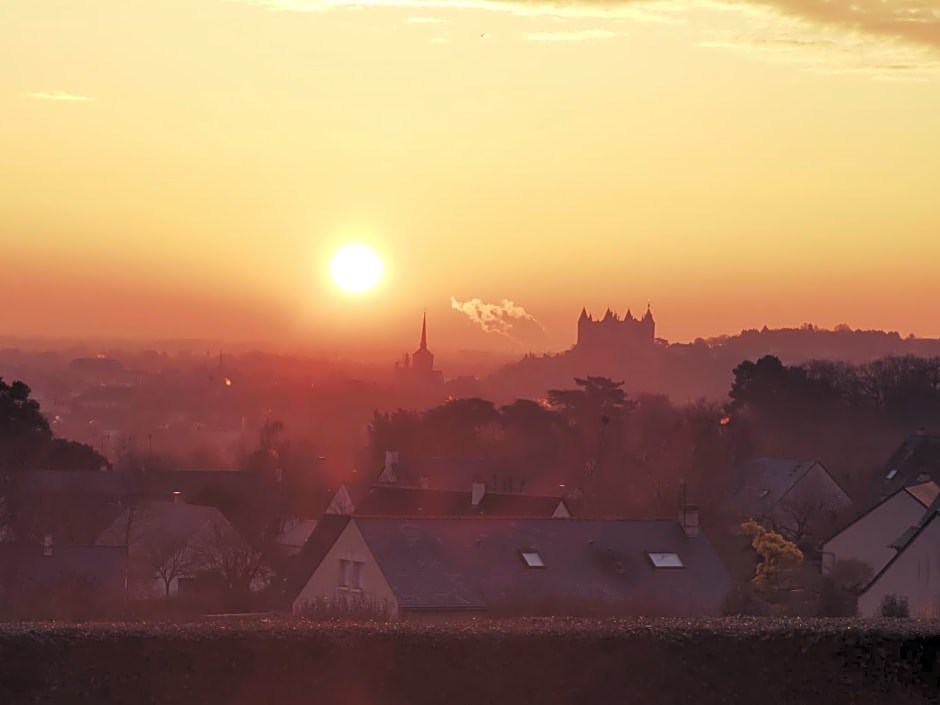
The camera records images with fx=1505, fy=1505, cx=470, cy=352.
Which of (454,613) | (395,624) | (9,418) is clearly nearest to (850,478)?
(9,418)

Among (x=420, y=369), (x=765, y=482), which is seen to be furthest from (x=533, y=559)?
(x=420, y=369)

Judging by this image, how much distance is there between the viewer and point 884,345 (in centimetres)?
12850

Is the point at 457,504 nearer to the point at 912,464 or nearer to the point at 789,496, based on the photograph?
the point at 789,496

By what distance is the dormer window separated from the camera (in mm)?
34125

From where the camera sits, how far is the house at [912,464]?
206ft

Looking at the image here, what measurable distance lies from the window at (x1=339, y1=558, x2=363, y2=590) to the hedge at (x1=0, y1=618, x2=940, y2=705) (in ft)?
45.6

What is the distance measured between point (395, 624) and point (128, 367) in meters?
114

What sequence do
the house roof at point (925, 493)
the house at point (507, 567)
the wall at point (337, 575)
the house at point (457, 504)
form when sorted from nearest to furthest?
the house at point (507, 567), the wall at point (337, 575), the house roof at point (925, 493), the house at point (457, 504)

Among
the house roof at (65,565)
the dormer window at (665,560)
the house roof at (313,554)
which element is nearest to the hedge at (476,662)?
the house roof at (313,554)

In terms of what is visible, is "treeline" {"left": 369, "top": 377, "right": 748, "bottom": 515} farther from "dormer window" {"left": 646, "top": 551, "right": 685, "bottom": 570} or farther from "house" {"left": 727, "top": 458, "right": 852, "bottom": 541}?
"dormer window" {"left": 646, "top": 551, "right": 685, "bottom": 570}

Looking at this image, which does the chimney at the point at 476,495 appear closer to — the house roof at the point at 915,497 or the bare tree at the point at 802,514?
the house roof at the point at 915,497

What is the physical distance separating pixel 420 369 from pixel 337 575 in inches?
4110

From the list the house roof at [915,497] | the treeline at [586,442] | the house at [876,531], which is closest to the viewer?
the house at [876,531]

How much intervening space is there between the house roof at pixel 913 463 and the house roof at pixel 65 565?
36367 mm
